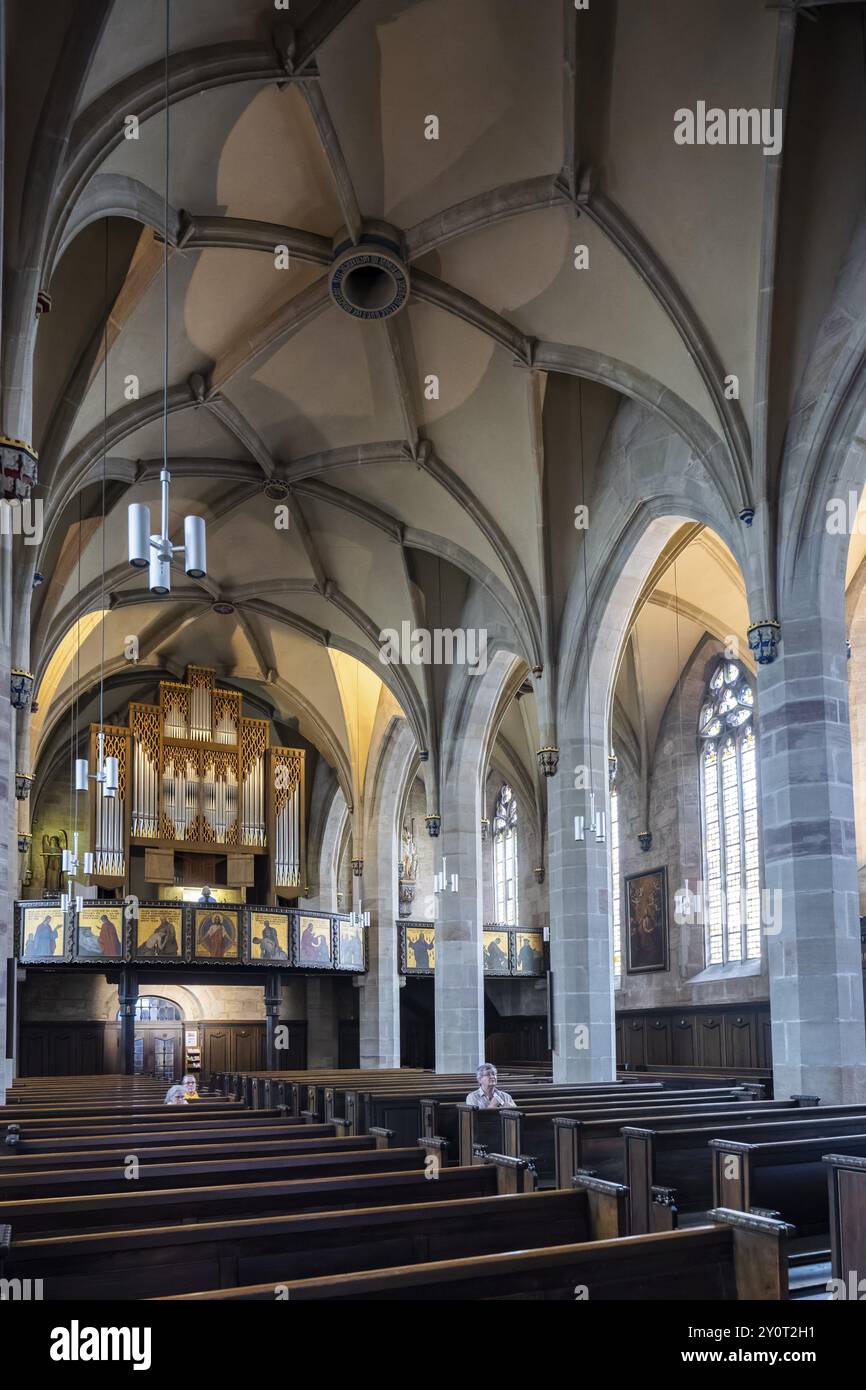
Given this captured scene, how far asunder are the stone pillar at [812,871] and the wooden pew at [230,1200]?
5884 millimetres

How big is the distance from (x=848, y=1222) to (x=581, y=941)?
38.6ft

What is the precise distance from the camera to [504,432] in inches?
666

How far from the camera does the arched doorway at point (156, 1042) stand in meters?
29.7

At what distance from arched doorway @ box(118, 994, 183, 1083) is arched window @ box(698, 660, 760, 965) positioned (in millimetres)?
14197

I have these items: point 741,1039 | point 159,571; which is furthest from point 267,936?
point 159,571

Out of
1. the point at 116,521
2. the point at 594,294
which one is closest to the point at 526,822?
the point at 116,521

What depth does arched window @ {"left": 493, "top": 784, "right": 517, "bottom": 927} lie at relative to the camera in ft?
104

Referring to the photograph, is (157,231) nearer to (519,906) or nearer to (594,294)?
(594,294)

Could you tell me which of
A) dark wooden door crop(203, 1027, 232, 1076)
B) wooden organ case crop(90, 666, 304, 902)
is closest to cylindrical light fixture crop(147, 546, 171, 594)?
wooden organ case crop(90, 666, 304, 902)

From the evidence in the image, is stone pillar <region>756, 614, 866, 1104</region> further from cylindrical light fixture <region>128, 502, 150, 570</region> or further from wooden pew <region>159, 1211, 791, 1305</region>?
cylindrical light fixture <region>128, 502, 150, 570</region>

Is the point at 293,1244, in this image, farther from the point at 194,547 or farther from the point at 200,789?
the point at 200,789

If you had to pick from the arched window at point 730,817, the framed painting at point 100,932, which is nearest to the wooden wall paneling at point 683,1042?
the arched window at point 730,817

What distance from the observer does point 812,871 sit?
37.8 ft

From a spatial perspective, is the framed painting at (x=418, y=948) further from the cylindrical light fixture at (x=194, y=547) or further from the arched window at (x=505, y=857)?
the cylindrical light fixture at (x=194, y=547)
